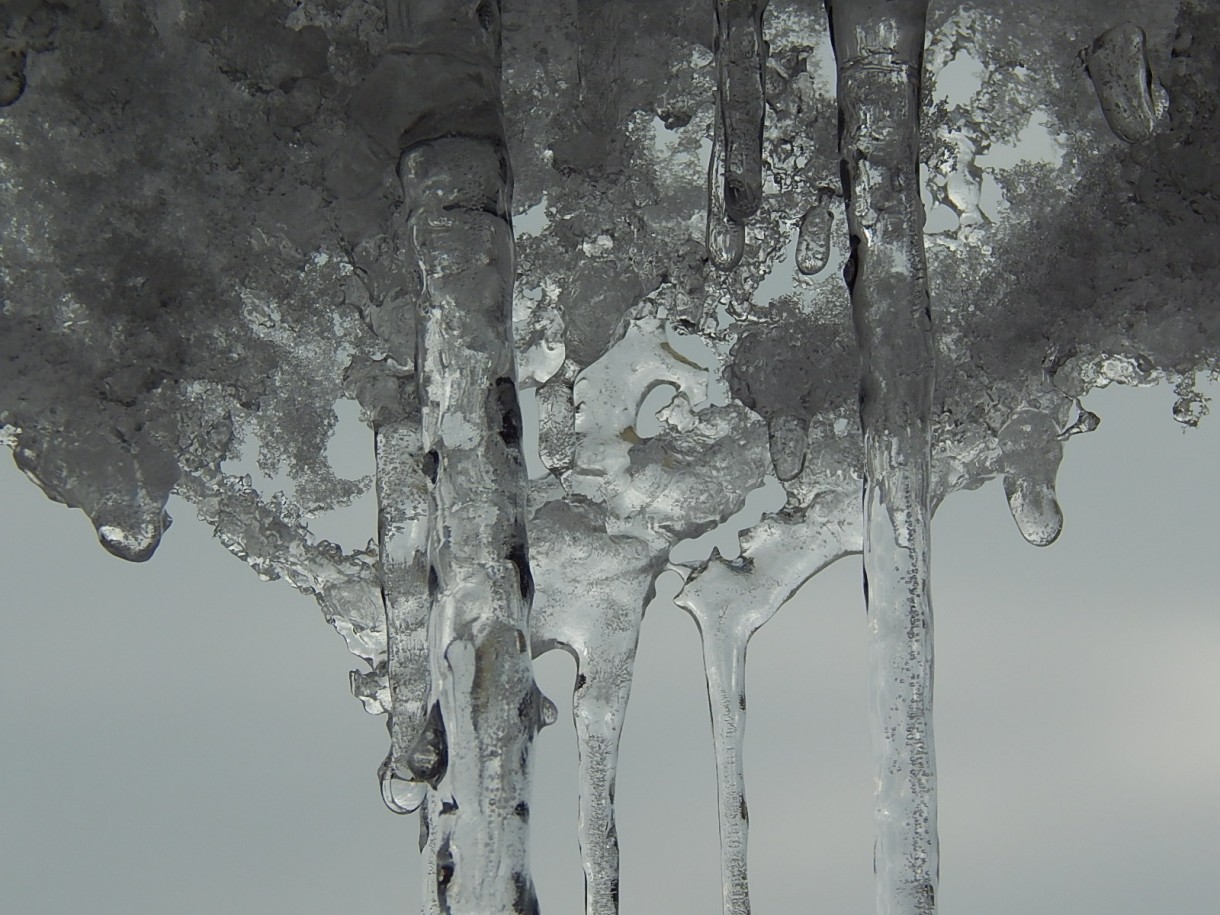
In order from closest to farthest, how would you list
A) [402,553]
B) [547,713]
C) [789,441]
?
[547,713]
[402,553]
[789,441]

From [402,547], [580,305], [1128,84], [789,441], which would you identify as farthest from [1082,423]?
[402,547]

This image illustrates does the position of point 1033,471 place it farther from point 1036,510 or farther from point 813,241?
point 813,241

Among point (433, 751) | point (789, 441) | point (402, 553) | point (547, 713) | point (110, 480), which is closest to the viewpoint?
point (433, 751)

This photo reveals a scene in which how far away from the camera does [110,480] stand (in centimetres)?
224

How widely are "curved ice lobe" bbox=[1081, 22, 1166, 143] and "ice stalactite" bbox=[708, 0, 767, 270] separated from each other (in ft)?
1.69

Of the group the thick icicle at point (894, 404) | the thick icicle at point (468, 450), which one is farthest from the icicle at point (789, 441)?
the thick icicle at point (468, 450)

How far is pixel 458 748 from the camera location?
5.60 ft

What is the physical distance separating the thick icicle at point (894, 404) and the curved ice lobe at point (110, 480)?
105 cm

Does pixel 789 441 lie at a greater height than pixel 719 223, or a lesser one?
lesser

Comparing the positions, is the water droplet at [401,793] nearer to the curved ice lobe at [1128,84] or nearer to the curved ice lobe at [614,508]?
the curved ice lobe at [614,508]

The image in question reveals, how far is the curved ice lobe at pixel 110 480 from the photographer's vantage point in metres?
2.20

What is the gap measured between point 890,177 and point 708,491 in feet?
2.42

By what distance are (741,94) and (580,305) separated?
550 millimetres

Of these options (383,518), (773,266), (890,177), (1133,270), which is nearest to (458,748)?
(383,518)
